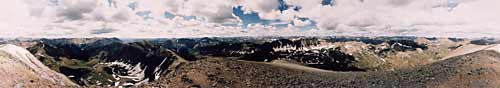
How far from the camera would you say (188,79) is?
542ft

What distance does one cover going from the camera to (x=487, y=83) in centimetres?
17275

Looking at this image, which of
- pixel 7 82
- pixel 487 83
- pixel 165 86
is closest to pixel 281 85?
pixel 165 86

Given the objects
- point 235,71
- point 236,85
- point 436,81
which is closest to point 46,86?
point 236,85

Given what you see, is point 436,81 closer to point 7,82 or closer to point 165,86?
point 165,86

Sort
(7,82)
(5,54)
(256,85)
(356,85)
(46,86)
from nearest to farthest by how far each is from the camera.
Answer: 1. (7,82)
2. (46,86)
3. (5,54)
4. (256,85)
5. (356,85)

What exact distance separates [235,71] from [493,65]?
131 meters

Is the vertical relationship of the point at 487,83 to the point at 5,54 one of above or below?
below

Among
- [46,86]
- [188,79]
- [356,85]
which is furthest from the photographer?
[356,85]

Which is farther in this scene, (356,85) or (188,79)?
(356,85)

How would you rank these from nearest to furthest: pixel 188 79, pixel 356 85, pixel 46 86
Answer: pixel 46 86 → pixel 188 79 → pixel 356 85

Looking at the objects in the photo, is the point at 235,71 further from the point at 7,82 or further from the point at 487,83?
the point at 487,83

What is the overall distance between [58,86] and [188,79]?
162 ft

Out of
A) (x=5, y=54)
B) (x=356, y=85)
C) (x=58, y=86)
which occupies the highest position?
(x=5, y=54)

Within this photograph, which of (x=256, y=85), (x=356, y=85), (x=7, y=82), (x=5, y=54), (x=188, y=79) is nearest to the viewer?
(x=7, y=82)
